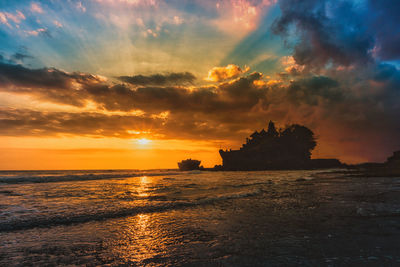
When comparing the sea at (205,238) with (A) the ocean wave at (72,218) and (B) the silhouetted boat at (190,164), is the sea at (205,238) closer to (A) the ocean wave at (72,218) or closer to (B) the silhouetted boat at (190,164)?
(A) the ocean wave at (72,218)

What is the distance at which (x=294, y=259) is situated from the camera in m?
4.30

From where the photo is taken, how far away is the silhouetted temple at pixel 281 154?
140m

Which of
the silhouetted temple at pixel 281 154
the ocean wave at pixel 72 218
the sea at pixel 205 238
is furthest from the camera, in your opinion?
the silhouetted temple at pixel 281 154

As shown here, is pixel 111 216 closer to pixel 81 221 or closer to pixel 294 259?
pixel 81 221

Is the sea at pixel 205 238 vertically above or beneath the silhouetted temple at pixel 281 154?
beneath

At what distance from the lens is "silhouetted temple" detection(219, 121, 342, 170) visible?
5512 inches

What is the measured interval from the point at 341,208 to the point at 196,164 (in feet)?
449

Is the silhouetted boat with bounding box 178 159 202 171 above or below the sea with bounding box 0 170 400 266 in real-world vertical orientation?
above

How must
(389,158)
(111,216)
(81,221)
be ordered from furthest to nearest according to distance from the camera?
(389,158) < (111,216) < (81,221)

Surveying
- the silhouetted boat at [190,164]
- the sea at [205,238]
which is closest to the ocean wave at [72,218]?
the sea at [205,238]

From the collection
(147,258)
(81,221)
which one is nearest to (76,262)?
(147,258)

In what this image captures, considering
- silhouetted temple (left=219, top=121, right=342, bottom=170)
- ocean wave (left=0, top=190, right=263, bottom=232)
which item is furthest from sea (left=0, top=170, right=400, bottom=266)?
silhouetted temple (left=219, top=121, right=342, bottom=170)

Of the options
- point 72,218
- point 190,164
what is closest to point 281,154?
point 190,164

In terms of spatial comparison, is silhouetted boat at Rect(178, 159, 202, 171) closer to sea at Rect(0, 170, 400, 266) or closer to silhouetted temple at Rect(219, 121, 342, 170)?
silhouetted temple at Rect(219, 121, 342, 170)
